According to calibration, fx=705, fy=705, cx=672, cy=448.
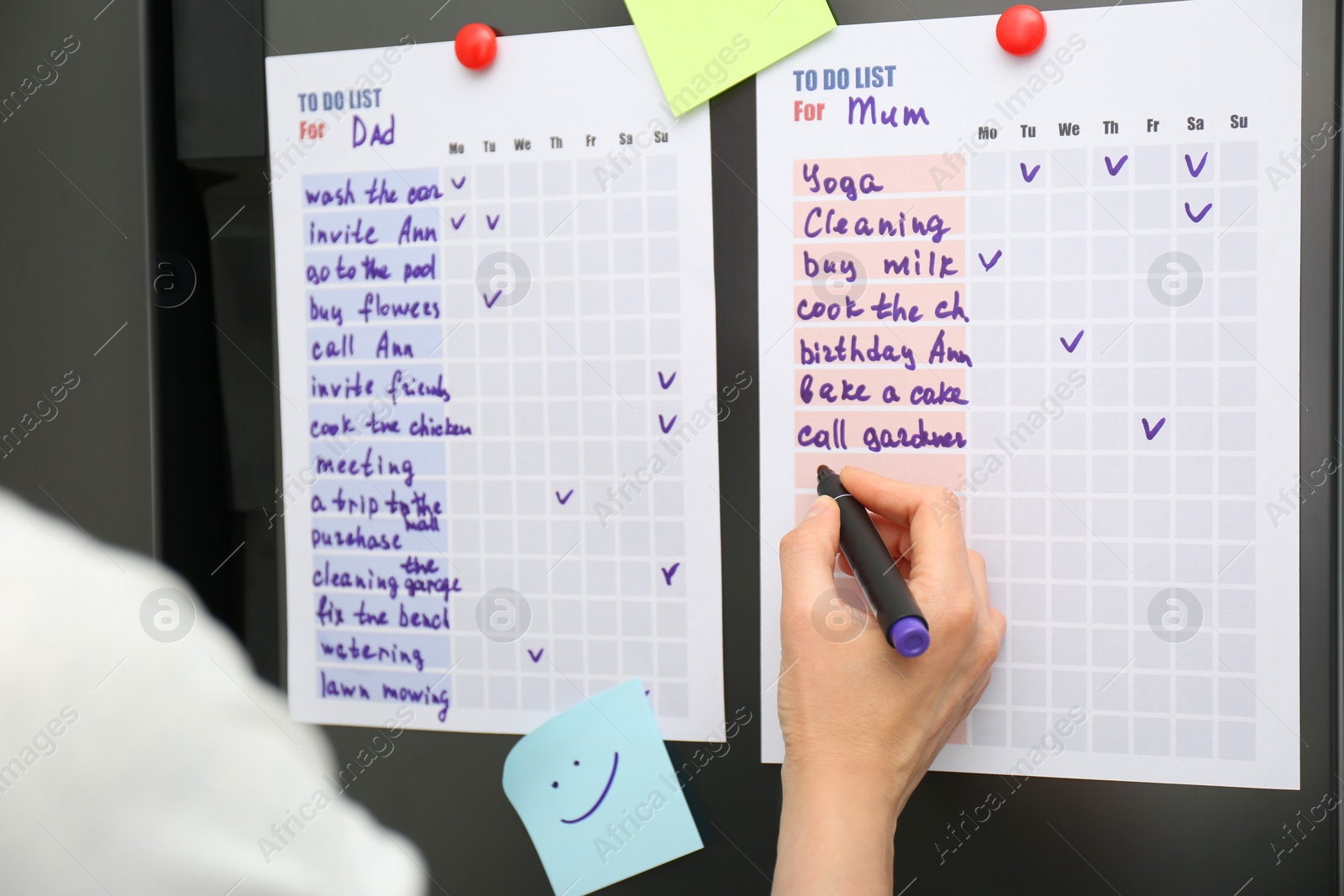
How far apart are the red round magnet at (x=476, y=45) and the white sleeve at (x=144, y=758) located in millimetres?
400

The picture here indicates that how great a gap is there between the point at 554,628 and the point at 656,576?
0.25ft

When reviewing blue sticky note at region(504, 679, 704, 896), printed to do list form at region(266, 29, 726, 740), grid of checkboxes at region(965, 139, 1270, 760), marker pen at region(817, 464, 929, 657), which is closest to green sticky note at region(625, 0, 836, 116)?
printed to do list form at region(266, 29, 726, 740)

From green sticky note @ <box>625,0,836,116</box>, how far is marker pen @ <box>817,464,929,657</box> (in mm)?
245

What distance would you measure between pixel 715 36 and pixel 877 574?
330 millimetres

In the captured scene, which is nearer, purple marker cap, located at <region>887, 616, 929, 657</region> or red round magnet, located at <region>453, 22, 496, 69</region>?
purple marker cap, located at <region>887, 616, 929, 657</region>

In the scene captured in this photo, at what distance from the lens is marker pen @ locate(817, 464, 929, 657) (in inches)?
13.4

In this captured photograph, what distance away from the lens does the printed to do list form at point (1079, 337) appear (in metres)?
0.40

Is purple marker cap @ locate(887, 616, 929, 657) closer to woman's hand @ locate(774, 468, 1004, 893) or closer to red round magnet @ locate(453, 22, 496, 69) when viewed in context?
woman's hand @ locate(774, 468, 1004, 893)

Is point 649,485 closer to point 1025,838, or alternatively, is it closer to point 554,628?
point 554,628

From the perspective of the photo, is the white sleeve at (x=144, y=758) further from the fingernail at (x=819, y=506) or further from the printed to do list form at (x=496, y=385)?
the fingernail at (x=819, y=506)

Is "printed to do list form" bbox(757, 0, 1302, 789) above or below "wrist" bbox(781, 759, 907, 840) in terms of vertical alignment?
above

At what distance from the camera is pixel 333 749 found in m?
0.49

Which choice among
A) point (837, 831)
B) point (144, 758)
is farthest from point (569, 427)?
point (144, 758)

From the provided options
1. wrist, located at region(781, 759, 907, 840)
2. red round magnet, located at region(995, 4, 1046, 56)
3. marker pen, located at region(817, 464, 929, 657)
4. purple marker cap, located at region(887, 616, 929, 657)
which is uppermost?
red round magnet, located at region(995, 4, 1046, 56)
